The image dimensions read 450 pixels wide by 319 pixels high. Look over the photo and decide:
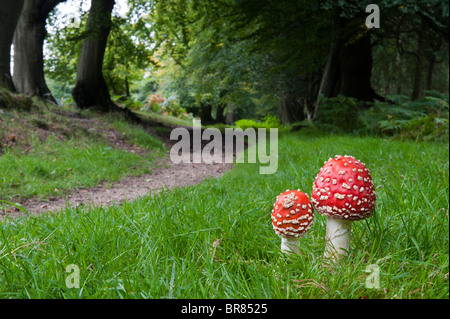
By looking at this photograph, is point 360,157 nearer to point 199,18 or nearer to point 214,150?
point 214,150

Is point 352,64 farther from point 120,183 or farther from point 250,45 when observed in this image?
point 120,183

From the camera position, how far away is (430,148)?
451 centimetres

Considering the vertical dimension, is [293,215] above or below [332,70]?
below

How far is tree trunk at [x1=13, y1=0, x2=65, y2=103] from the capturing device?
32.1 ft

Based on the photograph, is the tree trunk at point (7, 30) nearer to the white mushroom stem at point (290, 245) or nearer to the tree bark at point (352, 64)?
the tree bark at point (352, 64)

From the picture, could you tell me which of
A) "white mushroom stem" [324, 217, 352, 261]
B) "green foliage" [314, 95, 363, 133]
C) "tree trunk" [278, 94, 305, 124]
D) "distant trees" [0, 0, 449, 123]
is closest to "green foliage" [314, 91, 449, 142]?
"green foliage" [314, 95, 363, 133]

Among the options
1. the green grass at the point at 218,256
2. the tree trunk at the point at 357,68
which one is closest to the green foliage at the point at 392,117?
the tree trunk at the point at 357,68

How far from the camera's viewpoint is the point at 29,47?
9.89m

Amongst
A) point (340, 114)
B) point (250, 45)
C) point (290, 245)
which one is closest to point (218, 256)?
point (290, 245)

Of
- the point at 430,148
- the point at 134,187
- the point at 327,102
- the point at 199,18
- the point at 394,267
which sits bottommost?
the point at 134,187

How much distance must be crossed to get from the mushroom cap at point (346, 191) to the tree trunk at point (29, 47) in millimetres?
10240

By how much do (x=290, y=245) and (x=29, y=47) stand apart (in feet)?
36.4
